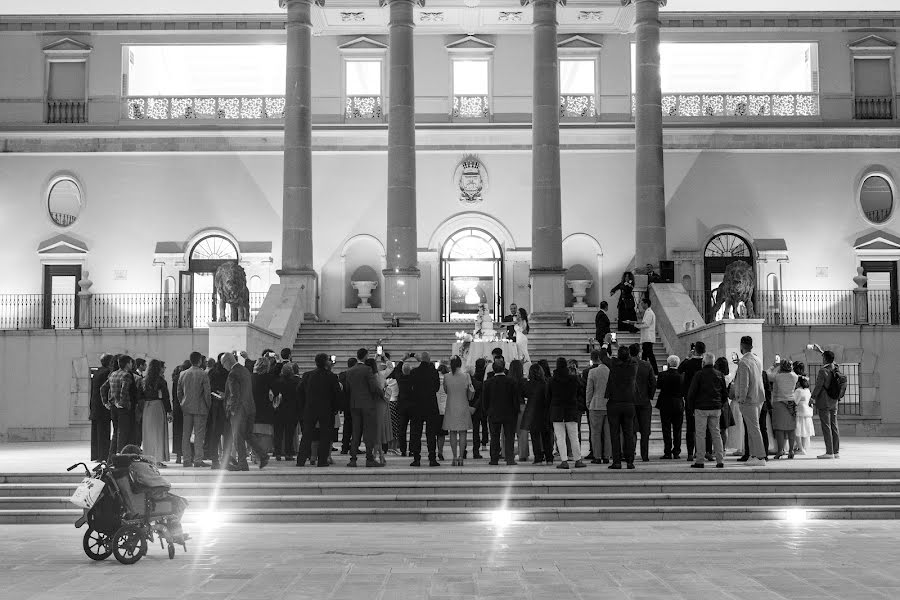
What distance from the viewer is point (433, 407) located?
1784 centimetres

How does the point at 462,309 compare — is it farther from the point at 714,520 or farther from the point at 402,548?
the point at 402,548

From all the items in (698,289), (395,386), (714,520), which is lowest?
(714,520)

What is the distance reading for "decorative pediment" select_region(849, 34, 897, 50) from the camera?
117 ft

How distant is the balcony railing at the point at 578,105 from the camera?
117ft

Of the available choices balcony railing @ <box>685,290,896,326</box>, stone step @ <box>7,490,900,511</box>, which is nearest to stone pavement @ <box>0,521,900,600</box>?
stone step @ <box>7,490,900,511</box>

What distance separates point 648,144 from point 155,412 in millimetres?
16886

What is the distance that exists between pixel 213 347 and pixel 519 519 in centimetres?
1148

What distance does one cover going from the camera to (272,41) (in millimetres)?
36438

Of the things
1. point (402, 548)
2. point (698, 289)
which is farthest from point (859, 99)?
point (402, 548)

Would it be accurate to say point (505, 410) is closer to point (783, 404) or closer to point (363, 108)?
point (783, 404)

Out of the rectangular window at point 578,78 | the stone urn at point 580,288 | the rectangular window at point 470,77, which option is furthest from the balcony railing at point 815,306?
the rectangular window at point 470,77

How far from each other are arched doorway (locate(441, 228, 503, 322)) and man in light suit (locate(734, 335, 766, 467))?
58.1 feet

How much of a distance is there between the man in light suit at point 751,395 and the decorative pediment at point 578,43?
19867 millimetres

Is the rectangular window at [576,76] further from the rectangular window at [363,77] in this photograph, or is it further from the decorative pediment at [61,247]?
the decorative pediment at [61,247]
